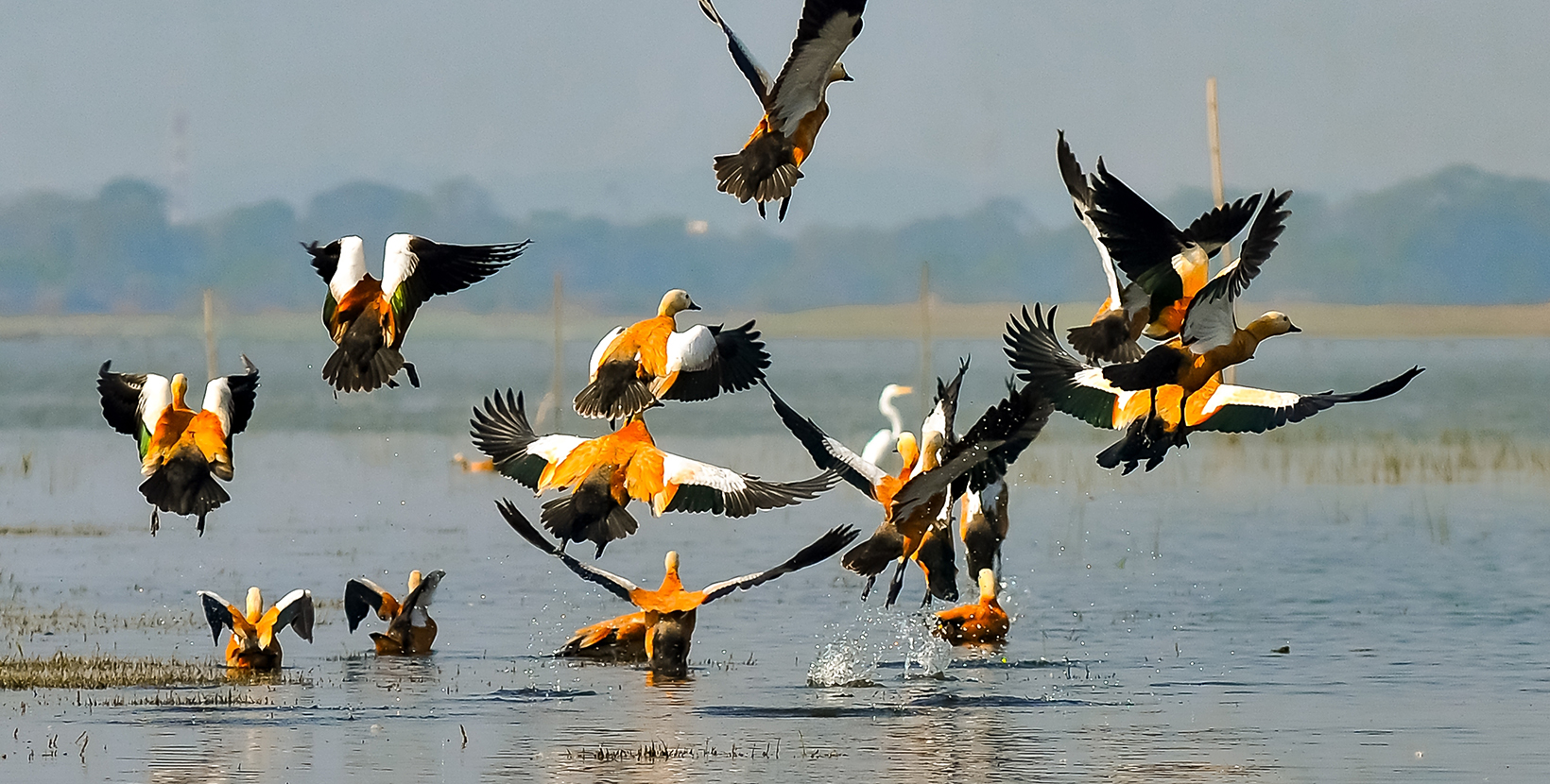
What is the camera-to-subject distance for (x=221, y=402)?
1541 centimetres

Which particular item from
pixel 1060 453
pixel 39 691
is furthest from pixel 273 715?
pixel 1060 453

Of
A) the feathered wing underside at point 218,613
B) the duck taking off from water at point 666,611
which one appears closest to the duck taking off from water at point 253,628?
the feathered wing underside at point 218,613

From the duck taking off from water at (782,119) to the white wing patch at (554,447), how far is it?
284 cm

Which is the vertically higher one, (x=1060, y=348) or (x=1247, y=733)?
(x=1060, y=348)

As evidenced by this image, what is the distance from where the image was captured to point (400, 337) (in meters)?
15.1

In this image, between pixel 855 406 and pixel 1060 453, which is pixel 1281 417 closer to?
pixel 1060 453

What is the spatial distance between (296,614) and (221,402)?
2.42 metres

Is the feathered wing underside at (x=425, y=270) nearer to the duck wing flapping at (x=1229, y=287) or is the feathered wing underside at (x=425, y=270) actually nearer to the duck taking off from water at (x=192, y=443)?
the duck taking off from water at (x=192, y=443)

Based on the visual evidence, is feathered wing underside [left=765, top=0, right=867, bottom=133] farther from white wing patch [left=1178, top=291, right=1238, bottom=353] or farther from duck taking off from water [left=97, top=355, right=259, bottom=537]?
duck taking off from water [left=97, top=355, right=259, bottom=537]

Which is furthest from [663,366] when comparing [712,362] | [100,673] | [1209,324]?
[100,673]

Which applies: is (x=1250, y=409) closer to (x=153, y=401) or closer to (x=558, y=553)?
(x=558, y=553)

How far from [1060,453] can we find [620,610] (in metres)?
19.3

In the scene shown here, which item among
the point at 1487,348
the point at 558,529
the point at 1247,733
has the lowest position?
the point at 1247,733

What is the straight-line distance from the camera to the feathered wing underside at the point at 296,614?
17.2 metres
